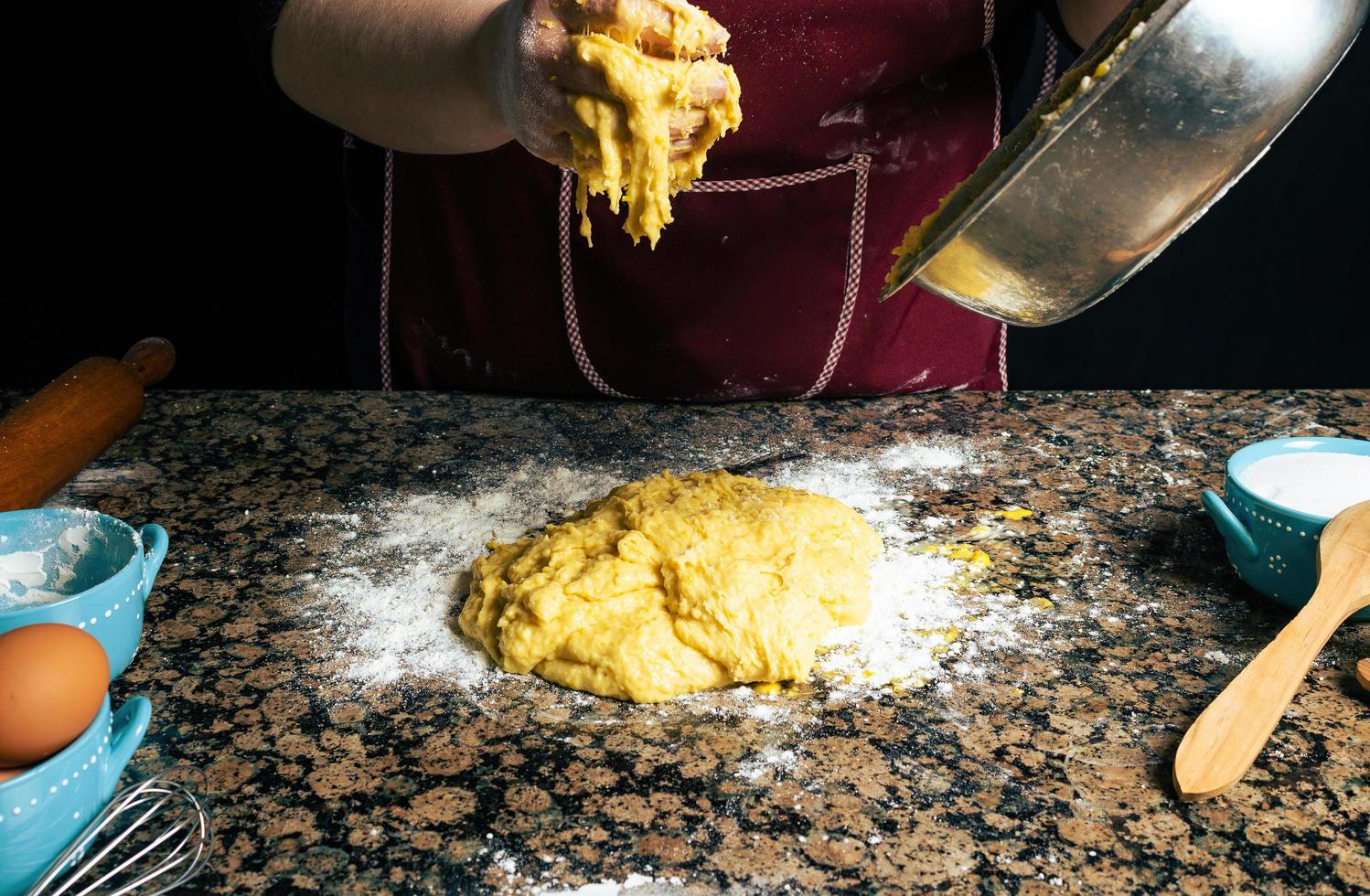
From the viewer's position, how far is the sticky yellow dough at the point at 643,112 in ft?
3.04

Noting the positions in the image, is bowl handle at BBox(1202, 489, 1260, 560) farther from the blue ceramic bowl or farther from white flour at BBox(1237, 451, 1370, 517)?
the blue ceramic bowl

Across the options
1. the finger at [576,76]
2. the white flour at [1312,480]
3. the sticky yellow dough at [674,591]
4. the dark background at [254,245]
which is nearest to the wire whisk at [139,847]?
the sticky yellow dough at [674,591]

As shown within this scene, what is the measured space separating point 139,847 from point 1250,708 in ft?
3.09

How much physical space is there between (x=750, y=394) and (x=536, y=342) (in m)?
0.34

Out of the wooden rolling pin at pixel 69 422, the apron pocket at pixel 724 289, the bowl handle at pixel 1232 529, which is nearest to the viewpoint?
the bowl handle at pixel 1232 529

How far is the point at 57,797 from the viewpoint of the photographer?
31.6 inches

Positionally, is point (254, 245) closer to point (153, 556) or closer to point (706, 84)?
point (153, 556)

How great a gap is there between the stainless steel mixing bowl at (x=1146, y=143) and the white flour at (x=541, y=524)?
37 cm

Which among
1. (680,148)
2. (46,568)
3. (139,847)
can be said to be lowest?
(139,847)

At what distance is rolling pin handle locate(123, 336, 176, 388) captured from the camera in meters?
1.57

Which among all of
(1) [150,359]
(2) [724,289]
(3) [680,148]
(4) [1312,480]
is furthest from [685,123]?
(1) [150,359]

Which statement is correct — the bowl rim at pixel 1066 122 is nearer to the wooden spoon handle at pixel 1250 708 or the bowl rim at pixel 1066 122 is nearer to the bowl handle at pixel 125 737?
the wooden spoon handle at pixel 1250 708

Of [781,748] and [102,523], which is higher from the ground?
[102,523]

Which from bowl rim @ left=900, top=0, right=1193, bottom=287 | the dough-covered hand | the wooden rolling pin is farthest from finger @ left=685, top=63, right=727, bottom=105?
the wooden rolling pin
